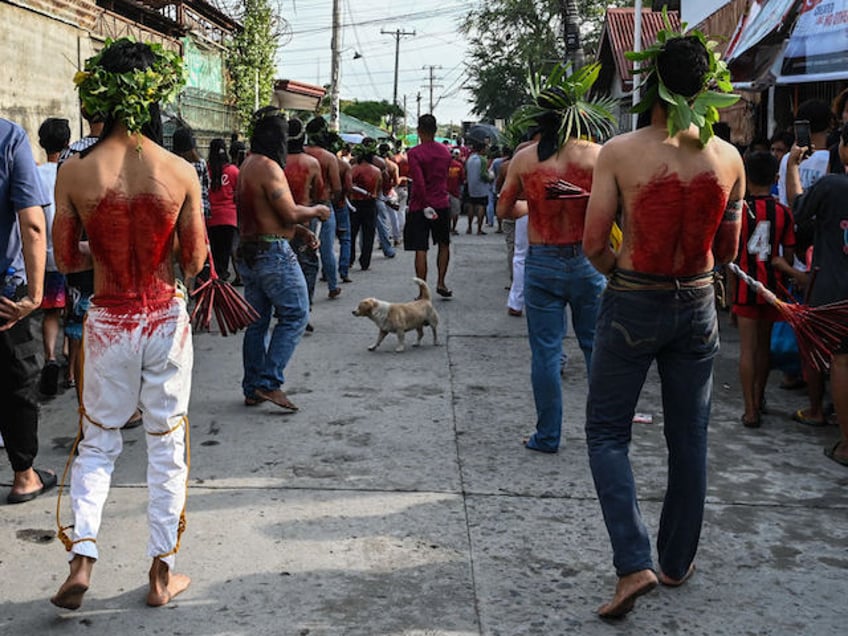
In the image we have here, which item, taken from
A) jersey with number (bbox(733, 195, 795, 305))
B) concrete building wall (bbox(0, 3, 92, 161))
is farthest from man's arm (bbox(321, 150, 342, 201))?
jersey with number (bbox(733, 195, 795, 305))

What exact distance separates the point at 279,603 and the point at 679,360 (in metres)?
1.81

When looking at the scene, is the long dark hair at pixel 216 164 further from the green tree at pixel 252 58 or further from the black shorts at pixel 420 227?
the green tree at pixel 252 58

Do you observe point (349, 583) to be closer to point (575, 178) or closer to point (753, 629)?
point (753, 629)

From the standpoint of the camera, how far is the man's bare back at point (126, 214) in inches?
143

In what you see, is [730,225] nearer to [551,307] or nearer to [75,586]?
[551,307]

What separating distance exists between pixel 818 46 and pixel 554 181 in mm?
5010

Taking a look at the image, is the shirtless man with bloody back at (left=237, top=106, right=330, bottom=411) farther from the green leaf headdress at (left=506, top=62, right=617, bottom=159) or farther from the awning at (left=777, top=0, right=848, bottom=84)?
the awning at (left=777, top=0, right=848, bottom=84)

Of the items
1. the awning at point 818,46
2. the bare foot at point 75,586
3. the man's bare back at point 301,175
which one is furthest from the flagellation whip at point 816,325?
the man's bare back at point 301,175

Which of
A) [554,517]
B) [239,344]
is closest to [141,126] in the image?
[554,517]

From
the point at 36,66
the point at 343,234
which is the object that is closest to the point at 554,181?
the point at 343,234

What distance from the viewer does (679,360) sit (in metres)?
3.77

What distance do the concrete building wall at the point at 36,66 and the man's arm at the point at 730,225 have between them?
8774 millimetres

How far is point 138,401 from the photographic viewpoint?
Result: 12.4ft

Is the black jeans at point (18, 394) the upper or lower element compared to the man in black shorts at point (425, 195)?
lower
